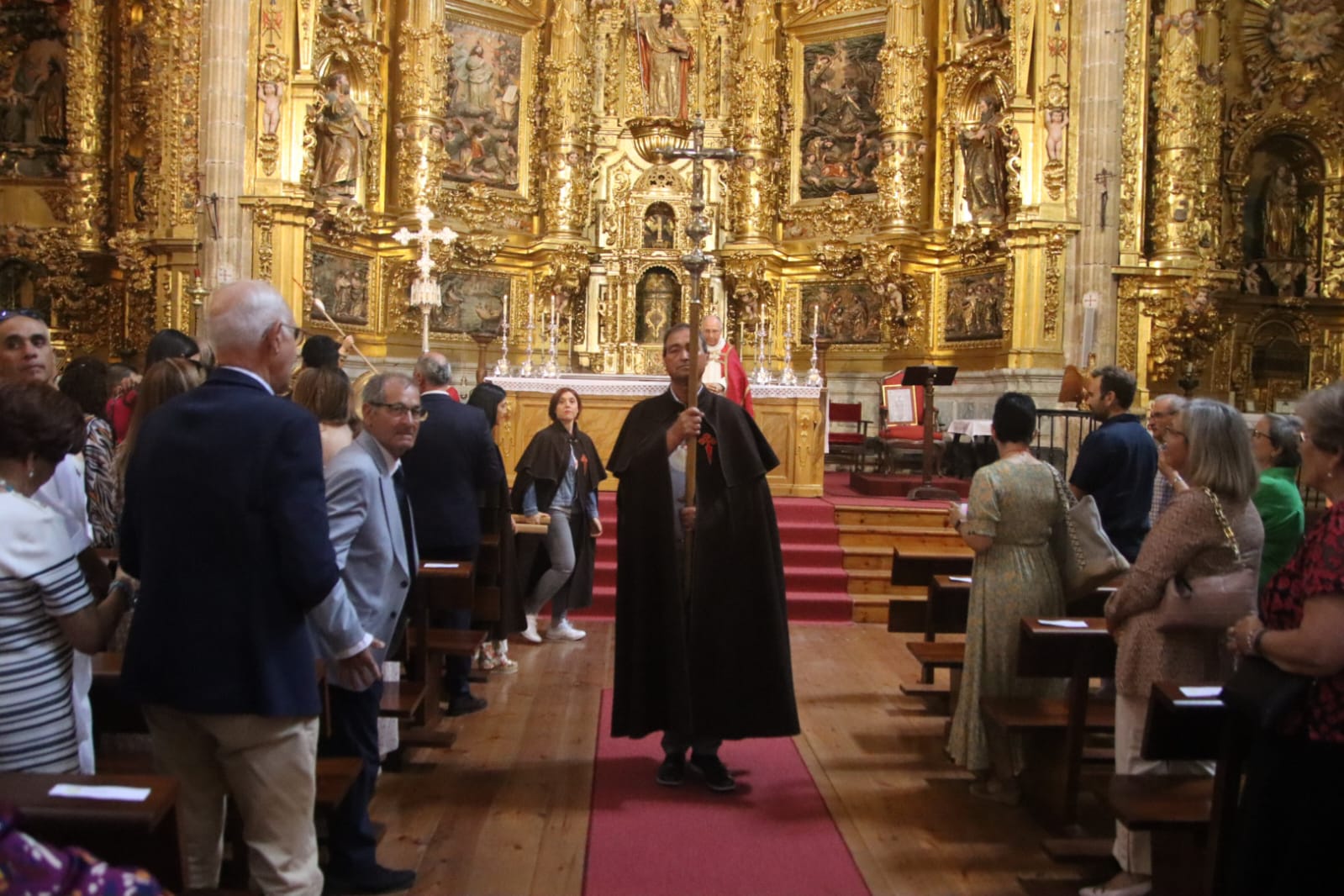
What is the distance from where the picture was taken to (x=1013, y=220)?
14.0m

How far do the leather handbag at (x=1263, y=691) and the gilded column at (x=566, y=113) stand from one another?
14.3 meters

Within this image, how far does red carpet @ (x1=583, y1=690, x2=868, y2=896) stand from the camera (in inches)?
172

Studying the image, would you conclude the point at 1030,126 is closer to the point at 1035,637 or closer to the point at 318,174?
the point at 318,174

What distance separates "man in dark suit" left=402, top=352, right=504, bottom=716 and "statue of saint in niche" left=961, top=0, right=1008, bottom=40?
35.9ft

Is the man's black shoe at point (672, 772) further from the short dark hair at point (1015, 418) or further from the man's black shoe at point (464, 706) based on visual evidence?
the short dark hair at point (1015, 418)

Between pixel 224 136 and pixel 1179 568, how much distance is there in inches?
479

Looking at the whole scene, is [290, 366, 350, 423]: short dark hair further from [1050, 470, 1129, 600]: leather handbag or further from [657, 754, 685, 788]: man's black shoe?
[1050, 470, 1129, 600]: leather handbag

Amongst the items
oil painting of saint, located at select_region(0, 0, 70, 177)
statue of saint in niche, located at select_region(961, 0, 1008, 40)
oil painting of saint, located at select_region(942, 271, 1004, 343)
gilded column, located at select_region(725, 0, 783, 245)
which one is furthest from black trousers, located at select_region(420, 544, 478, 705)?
oil painting of saint, located at select_region(0, 0, 70, 177)

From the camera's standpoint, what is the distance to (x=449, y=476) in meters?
6.27

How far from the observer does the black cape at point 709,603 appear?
5266 mm

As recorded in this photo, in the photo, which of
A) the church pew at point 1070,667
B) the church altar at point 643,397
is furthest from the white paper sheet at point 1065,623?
the church altar at point 643,397

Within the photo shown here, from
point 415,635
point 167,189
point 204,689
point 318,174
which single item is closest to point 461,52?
point 318,174

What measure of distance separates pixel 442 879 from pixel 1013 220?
1153 cm

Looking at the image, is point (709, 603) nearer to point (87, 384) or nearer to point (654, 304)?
point (87, 384)
